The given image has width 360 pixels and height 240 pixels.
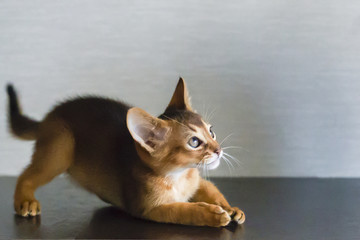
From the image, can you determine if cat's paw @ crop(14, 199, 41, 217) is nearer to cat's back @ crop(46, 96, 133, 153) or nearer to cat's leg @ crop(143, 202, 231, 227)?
cat's back @ crop(46, 96, 133, 153)

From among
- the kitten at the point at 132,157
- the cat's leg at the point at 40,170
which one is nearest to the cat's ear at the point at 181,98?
the kitten at the point at 132,157

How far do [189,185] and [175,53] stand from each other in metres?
0.65

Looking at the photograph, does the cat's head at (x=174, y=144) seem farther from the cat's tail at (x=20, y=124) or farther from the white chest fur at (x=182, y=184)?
the cat's tail at (x=20, y=124)

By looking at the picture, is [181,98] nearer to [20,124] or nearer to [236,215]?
[236,215]

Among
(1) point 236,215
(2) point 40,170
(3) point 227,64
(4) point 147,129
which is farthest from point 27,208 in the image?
(3) point 227,64

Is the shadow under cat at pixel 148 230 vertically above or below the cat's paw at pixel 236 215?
below

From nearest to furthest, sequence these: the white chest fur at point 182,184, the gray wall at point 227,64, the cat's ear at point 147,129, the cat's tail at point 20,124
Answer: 1. the cat's ear at point 147,129
2. the white chest fur at point 182,184
3. the cat's tail at point 20,124
4. the gray wall at point 227,64

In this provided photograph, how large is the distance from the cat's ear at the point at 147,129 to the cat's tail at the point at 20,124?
44 cm

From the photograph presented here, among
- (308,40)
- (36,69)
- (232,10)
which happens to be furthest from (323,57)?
(36,69)

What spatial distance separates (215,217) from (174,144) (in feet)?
0.68

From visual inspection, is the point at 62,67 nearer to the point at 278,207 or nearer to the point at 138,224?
the point at 138,224

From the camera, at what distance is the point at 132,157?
3.89 ft

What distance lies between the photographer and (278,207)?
4.38 ft

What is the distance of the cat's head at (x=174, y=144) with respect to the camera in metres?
1.08
